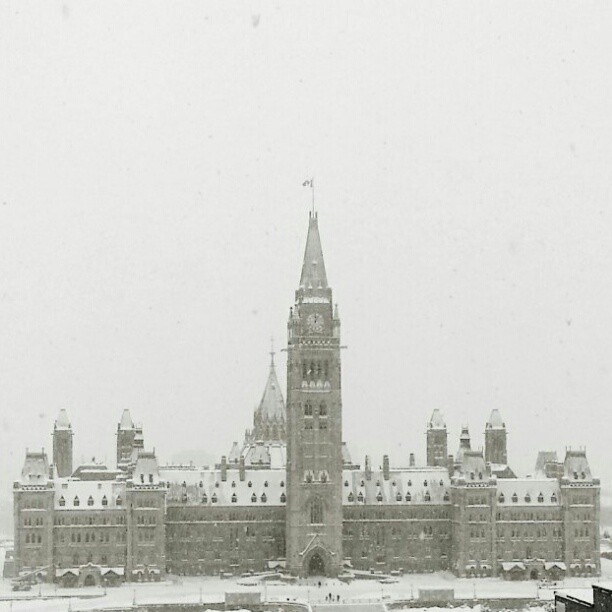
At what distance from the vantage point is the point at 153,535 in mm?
136250

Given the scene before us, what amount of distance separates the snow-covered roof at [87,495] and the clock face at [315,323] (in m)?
25.1

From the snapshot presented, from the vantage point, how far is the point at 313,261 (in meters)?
143

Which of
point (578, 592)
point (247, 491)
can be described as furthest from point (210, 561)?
point (578, 592)

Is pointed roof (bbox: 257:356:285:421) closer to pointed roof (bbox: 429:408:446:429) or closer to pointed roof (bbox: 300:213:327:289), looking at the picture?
pointed roof (bbox: 429:408:446:429)

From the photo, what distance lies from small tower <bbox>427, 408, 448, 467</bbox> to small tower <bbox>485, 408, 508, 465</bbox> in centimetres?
516

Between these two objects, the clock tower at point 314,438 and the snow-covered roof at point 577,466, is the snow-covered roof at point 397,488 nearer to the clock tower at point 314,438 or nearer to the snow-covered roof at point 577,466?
the clock tower at point 314,438

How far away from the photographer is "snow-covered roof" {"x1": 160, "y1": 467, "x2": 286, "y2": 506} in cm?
14312

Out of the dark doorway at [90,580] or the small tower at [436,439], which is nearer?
the dark doorway at [90,580]

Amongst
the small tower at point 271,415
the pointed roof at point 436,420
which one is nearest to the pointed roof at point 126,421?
the small tower at point 271,415

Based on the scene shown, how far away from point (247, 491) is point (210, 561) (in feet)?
27.1

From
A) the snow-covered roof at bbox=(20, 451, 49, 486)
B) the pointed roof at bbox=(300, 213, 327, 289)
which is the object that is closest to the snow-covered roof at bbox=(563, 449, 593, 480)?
the pointed roof at bbox=(300, 213, 327, 289)

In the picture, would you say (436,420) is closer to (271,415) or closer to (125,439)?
(271,415)

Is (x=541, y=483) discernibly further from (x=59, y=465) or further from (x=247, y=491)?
(x=59, y=465)

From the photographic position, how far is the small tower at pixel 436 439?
16388 centimetres
